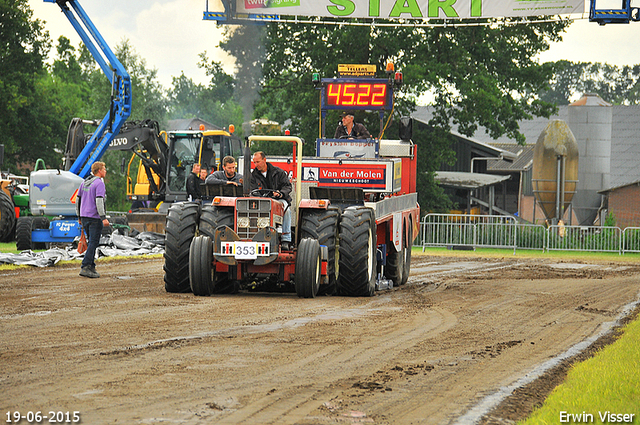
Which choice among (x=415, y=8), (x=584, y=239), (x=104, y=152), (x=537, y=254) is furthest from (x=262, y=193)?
(x=584, y=239)

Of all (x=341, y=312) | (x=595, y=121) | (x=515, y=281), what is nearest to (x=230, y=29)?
(x=595, y=121)

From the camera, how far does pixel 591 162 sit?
41.4 m

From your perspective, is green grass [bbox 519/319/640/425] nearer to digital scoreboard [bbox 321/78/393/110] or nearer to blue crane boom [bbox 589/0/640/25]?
digital scoreboard [bbox 321/78/393/110]

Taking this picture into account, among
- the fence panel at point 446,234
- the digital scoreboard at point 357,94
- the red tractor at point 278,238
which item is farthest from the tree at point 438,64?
the red tractor at point 278,238

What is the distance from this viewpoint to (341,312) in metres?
10.9

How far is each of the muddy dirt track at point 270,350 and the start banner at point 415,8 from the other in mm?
13234

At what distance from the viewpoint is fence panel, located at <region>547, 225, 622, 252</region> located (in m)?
30.0

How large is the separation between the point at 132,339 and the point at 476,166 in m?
43.8

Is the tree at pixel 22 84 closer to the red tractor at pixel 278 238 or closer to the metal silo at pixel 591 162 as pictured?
the metal silo at pixel 591 162

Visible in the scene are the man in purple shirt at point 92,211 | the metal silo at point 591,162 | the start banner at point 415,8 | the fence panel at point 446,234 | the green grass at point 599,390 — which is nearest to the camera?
the green grass at point 599,390

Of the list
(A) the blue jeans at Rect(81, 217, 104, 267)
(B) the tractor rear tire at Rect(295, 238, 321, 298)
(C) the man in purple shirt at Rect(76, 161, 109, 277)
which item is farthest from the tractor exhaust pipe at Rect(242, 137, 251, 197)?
(A) the blue jeans at Rect(81, 217, 104, 267)

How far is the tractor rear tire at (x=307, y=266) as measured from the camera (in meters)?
12.0

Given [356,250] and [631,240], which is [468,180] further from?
[356,250]

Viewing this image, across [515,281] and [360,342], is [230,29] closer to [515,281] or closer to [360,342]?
[515,281]
